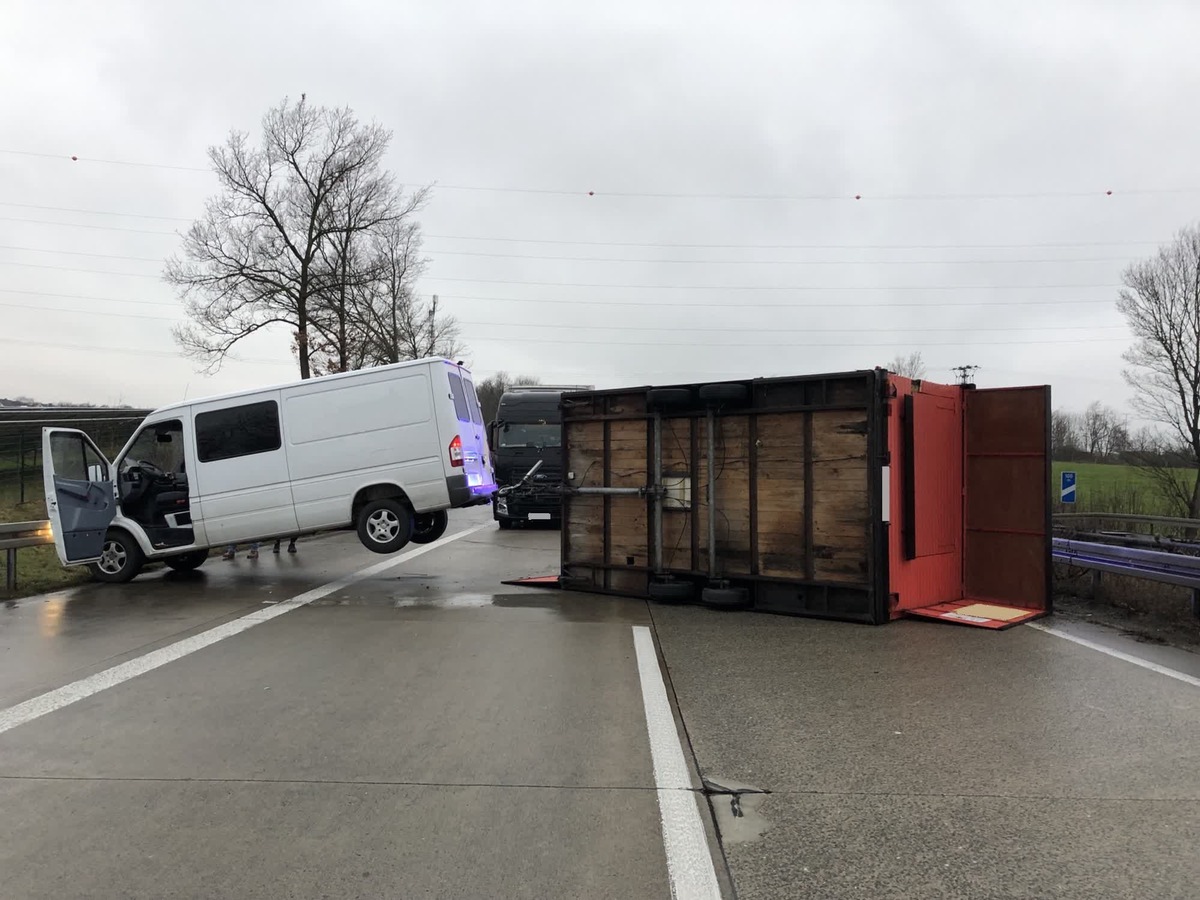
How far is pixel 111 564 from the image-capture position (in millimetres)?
11039

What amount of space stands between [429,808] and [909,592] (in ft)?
19.3

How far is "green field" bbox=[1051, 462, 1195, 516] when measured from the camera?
25.1 meters

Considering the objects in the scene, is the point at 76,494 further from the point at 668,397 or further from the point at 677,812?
the point at 677,812

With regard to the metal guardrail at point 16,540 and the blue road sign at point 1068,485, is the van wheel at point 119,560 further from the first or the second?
the blue road sign at point 1068,485

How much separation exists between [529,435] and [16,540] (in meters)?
10.9

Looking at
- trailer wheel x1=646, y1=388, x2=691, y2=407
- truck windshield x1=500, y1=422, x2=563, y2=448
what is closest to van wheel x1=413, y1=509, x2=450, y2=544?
trailer wheel x1=646, y1=388, x2=691, y2=407

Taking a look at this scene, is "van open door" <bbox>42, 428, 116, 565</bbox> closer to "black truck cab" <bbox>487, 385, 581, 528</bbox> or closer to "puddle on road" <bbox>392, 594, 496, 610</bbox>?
"puddle on road" <bbox>392, 594, 496, 610</bbox>

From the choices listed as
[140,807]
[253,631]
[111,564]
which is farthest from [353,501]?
[140,807]

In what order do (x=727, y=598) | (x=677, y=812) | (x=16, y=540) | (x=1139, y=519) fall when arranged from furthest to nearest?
(x=1139, y=519)
(x=16, y=540)
(x=727, y=598)
(x=677, y=812)

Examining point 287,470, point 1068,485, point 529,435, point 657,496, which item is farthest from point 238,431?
point 1068,485

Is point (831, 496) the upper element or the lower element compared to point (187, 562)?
upper

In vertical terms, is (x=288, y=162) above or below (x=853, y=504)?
above

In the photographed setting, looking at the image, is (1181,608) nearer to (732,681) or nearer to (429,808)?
(732,681)

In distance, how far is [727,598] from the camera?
8.38 meters
